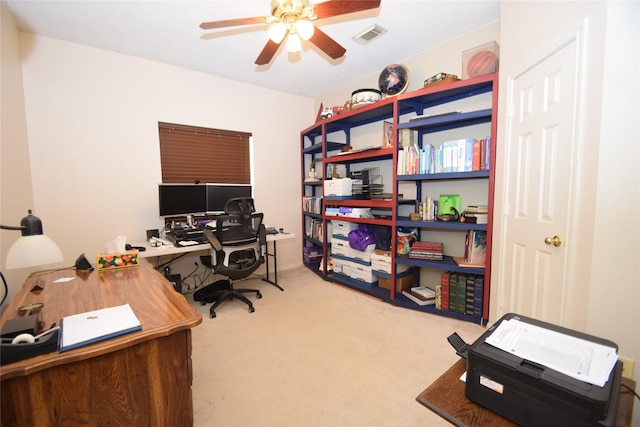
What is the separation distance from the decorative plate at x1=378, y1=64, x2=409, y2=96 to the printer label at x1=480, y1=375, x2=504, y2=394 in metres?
2.77

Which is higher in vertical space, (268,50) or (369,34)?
(369,34)

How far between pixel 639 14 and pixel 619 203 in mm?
800

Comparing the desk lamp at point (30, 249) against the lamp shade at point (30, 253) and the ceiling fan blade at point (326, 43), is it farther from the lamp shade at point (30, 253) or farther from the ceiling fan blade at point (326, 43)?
the ceiling fan blade at point (326, 43)

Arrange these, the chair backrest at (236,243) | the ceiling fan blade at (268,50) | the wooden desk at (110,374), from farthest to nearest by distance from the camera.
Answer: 1. the chair backrest at (236,243)
2. the ceiling fan blade at (268,50)
3. the wooden desk at (110,374)

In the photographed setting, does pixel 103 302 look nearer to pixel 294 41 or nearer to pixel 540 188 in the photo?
pixel 294 41

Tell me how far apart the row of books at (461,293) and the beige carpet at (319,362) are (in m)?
0.13

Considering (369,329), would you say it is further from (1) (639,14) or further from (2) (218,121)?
(2) (218,121)

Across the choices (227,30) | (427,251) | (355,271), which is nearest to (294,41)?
(227,30)

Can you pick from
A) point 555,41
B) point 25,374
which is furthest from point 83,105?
point 555,41

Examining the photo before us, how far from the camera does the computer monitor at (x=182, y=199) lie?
2.88 m

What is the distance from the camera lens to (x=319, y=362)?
6.41ft

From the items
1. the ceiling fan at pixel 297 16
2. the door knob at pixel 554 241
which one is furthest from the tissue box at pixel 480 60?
the door knob at pixel 554 241

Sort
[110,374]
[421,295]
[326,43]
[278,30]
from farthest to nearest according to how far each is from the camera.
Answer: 1. [421,295]
2. [326,43]
3. [278,30]
4. [110,374]

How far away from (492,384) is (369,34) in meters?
2.87
